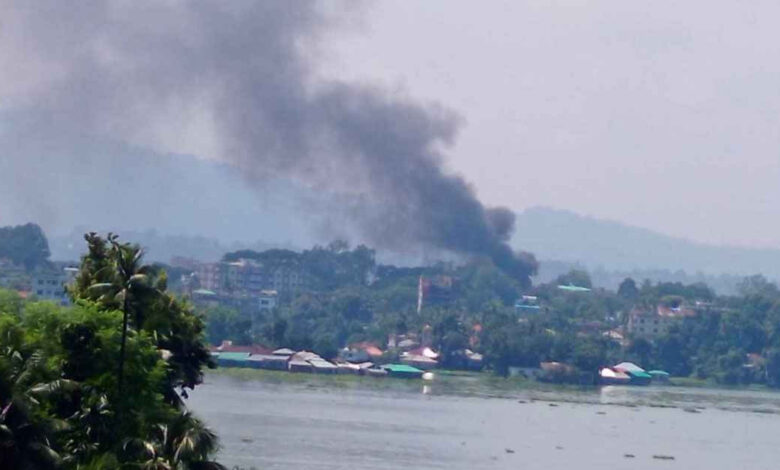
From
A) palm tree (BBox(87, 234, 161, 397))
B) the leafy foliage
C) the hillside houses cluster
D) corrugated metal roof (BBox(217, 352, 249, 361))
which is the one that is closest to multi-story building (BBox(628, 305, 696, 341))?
corrugated metal roof (BBox(217, 352, 249, 361))

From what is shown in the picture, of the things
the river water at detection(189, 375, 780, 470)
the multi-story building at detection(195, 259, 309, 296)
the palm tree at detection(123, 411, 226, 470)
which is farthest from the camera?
the multi-story building at detection(195, 259, 309, 296)

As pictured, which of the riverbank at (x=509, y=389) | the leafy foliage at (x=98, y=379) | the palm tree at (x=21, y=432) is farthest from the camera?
the riverbank at (x=509, y=389)

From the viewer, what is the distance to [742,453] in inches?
2766

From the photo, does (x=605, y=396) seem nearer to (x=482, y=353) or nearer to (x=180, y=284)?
(x=482, y=353)

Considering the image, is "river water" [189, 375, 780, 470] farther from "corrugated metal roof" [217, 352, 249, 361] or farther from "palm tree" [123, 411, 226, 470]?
"palm tree" [123, 411, 226, 470]

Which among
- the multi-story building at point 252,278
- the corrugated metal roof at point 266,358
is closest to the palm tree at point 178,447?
the corrugated metal roof at point 266,358

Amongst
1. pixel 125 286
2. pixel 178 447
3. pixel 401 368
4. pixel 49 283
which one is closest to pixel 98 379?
pixel 125 286

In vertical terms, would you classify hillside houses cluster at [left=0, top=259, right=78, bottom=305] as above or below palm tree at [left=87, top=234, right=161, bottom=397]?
above

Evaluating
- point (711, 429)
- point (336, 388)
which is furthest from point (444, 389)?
point (711, 429)

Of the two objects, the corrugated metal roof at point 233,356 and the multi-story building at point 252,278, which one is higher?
the multi-story building at point 252,278

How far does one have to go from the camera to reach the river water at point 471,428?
57969 mm

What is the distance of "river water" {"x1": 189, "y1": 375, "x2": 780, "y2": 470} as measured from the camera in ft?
190

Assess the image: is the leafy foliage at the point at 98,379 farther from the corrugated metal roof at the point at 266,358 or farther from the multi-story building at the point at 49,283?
the multi-story building at the point at 49,283

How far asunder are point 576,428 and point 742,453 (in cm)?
856
